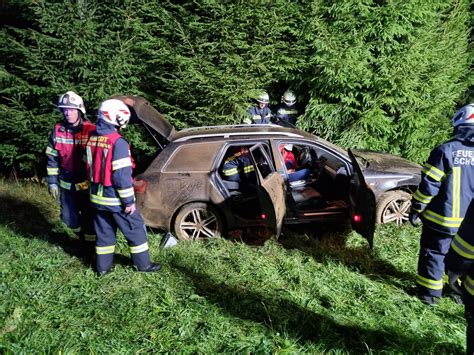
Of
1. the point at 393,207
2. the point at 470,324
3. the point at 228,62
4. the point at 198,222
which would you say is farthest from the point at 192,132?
the point at 470,324

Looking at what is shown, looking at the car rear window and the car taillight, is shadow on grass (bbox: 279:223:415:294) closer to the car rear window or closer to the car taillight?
the car rear window

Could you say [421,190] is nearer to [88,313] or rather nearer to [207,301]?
[207,301]

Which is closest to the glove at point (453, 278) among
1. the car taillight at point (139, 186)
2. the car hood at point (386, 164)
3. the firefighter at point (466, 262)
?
the firefighter at point (466, 262)

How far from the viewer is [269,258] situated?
4.35 metres

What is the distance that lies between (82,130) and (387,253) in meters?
3.90

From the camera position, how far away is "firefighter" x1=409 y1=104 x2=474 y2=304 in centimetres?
327

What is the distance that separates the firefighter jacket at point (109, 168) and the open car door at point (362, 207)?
2455 mm

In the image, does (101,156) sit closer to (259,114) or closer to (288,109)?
(259,114)

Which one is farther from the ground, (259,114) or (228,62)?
(228,62)

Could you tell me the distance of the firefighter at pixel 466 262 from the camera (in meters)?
2.27

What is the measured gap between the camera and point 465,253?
90.7 inches

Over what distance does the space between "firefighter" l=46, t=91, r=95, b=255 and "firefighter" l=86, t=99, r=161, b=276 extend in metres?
0.52

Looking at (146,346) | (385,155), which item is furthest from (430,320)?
(385,155)

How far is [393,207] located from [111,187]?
3.59m
